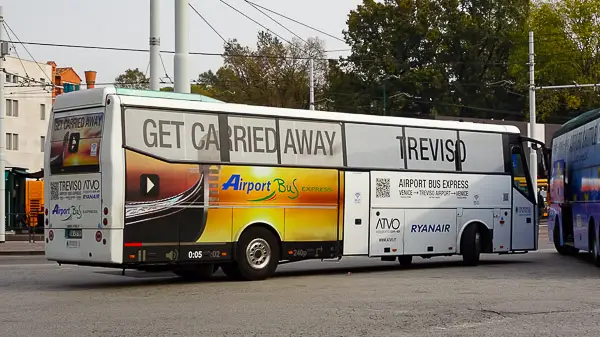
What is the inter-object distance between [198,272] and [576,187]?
30.9 ft

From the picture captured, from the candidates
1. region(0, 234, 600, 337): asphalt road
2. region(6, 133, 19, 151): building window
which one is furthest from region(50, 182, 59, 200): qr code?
region(6, 133, 19, 151): building window

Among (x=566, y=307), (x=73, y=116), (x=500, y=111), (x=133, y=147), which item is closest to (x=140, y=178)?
(x=133, y=147)

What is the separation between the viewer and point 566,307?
13.8m

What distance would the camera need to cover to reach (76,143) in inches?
695

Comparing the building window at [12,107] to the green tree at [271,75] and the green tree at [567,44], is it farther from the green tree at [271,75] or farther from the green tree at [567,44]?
the green tree at [567,44]

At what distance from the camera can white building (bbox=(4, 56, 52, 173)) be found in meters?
79.1

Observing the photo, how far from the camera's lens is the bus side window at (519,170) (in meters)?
24.1

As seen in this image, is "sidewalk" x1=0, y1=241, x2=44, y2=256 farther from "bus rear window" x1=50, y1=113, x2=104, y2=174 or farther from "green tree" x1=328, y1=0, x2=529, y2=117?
"green tree" x1=328, y1=0, x2=529, y2=117

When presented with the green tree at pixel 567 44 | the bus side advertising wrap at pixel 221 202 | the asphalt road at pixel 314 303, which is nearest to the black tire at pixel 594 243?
the asphalt road at pixel 314 303

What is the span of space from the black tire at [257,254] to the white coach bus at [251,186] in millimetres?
23

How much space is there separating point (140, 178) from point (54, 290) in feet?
7.45

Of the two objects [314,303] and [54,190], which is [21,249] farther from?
[314,303]
